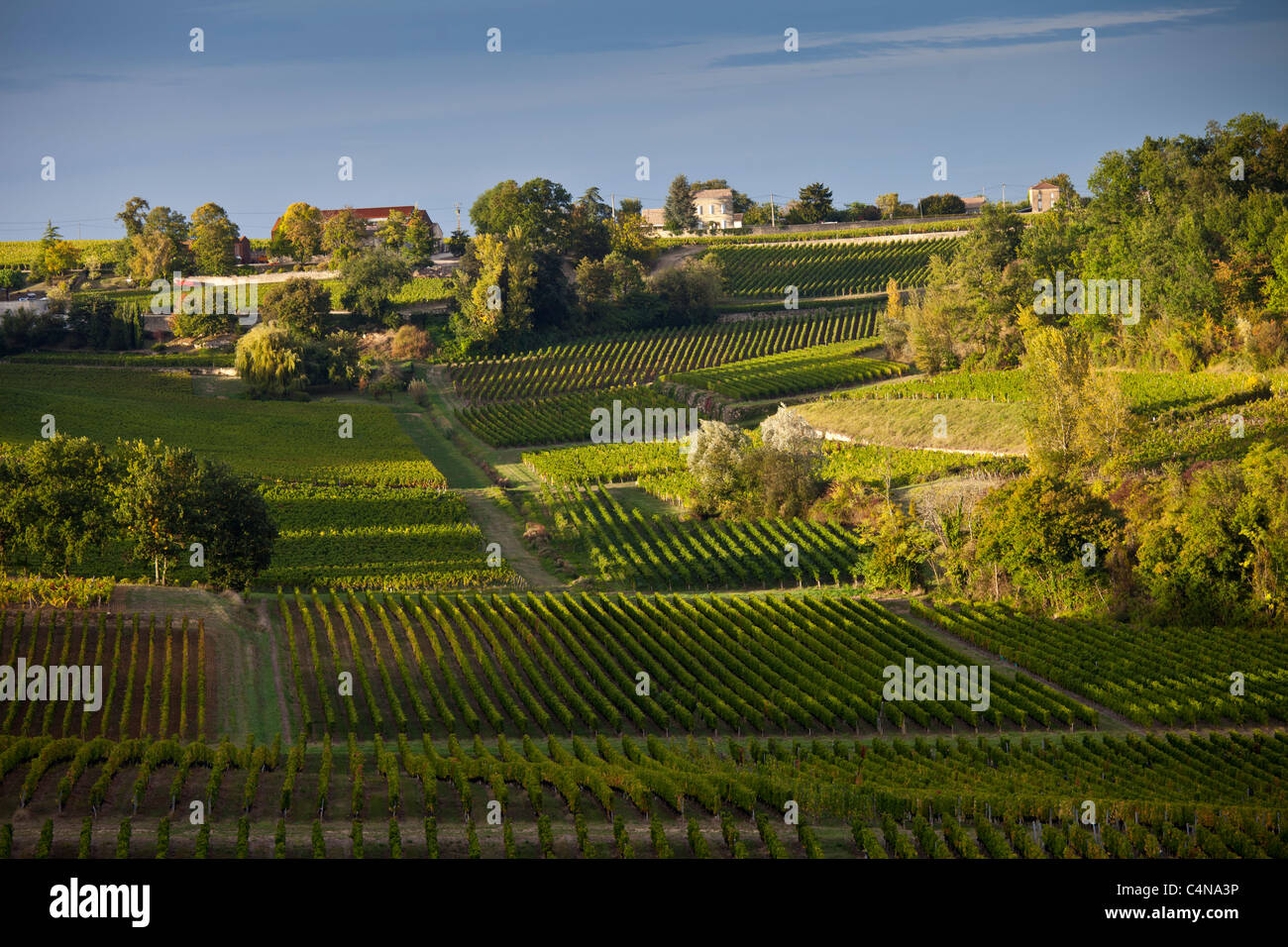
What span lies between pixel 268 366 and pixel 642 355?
2836cm

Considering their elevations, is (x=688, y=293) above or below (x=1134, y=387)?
above

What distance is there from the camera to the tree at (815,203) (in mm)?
133750

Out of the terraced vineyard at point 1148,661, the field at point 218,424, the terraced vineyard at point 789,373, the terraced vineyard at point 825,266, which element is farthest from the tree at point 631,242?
the terraced vineyard at point 1148,661

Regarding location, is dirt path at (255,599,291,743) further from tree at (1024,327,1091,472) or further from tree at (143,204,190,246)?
tree at (143,204,190,246)

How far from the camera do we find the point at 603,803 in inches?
924

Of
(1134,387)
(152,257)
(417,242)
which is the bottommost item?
(1134,387)

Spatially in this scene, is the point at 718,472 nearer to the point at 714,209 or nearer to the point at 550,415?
the point at 550,415

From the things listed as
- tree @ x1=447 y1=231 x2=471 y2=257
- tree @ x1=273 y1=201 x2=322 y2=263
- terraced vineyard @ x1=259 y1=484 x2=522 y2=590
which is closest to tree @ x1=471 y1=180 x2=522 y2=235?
tree @ x1=447 y1=231 x2=471 y2=257

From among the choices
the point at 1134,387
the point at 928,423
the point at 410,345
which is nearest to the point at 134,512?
the point at 928,423

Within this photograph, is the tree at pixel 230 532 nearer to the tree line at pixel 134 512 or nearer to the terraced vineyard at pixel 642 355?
the tree line at pixel 134 512

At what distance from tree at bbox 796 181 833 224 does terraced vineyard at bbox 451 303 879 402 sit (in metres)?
31.8

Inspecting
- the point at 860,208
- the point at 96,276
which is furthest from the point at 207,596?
the point at 860,208

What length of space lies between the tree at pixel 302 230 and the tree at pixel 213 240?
17.8ft

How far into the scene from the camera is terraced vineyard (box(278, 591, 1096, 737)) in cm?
3147
